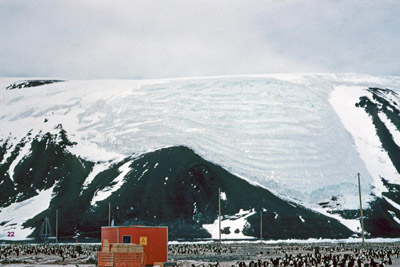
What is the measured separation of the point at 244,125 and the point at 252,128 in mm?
1668

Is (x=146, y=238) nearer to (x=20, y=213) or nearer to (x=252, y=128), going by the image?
(x=20, y=213)

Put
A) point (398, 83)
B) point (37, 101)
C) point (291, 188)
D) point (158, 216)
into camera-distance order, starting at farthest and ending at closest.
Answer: point (398, 83) < point (37, 101) < point (291, 188) < point (158, 216)

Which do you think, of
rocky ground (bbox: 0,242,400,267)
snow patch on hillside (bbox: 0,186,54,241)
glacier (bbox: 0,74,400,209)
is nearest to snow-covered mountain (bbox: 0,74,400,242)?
glacier (bbox: 0,74,400,209)

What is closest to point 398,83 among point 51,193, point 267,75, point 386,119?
point 386,119

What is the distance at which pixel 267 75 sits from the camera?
119750 millimetres

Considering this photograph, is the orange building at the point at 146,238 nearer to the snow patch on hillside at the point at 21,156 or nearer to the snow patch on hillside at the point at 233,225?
the snow patch on hillside at the point at 233,225

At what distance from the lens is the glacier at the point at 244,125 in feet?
294

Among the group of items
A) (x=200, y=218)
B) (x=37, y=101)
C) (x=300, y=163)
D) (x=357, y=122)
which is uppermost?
(x=37, y=101)

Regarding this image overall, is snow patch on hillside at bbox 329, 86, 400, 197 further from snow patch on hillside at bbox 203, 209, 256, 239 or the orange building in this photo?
the orange building

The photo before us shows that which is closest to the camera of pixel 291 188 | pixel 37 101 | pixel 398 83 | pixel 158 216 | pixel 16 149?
pixel 158 216

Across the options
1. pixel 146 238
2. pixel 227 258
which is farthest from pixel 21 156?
pixel 146 238

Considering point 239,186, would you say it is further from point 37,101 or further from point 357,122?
point 37,101

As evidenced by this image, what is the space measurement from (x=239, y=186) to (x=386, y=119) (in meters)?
39.4

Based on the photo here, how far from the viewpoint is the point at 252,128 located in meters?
98.7
